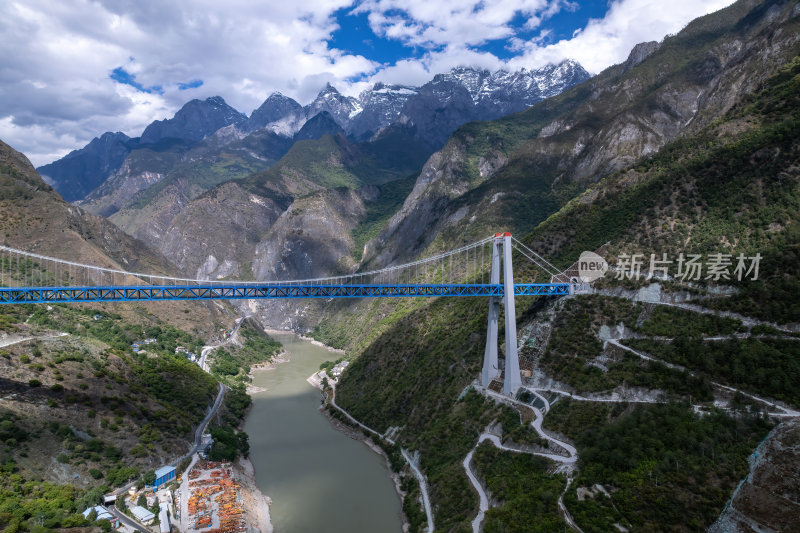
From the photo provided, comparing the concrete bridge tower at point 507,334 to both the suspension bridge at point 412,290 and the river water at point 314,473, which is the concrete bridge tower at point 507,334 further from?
the river water at point 314,473

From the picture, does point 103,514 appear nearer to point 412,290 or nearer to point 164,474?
point 164,474

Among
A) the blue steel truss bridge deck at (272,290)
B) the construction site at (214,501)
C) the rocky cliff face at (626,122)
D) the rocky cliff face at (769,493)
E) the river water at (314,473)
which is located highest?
the rocky cliff face at (626,122)

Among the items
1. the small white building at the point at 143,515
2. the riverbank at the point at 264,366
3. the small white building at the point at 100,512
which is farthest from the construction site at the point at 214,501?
the riverbank at the point at 264,366

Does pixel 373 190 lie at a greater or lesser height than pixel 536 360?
greater

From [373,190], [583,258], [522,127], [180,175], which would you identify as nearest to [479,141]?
[522,127]

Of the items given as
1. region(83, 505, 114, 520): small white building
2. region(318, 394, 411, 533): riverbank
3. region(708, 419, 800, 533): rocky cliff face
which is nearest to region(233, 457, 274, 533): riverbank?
region(83, 505, 114, 520): small white building

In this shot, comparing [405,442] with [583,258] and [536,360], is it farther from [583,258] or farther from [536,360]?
[583,258]
